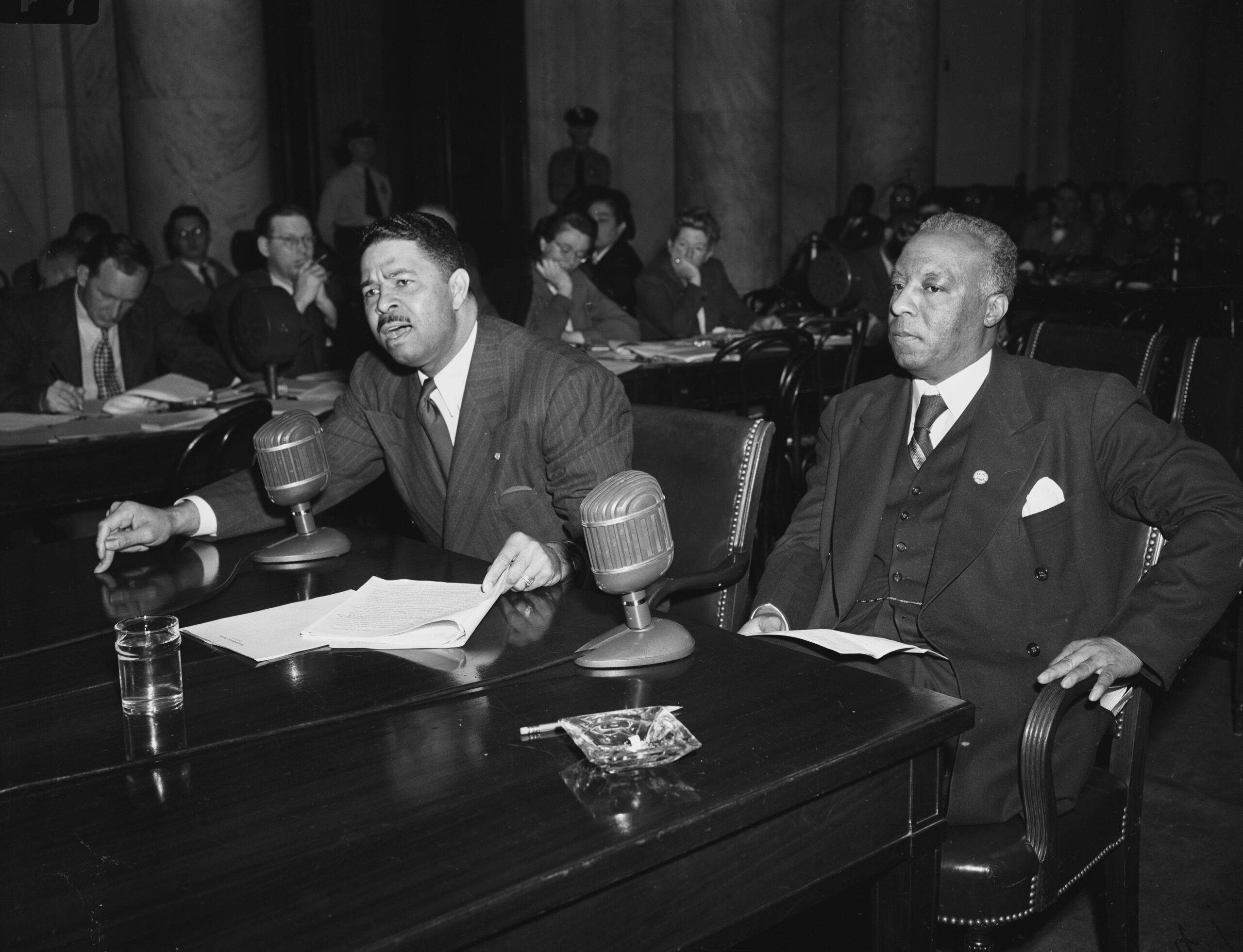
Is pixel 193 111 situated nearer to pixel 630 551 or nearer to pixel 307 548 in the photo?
pixel 307 548

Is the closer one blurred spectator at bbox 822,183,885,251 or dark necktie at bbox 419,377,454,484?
dark necktie at bbox 419,377,454,484

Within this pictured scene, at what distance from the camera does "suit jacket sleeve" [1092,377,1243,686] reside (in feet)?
5.84

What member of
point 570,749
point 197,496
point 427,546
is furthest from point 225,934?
point 197,496

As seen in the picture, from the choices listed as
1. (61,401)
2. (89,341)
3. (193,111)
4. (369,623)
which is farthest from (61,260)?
(369,623)

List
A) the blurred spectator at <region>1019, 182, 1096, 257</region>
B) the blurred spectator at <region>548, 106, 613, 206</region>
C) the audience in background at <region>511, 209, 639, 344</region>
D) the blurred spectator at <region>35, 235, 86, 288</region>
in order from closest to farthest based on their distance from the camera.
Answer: the blurred spectator at <region>35, 235, 86, 288</region>
the audience in background at <region>511, 209, 639, 344</region>
the blurred spectator at <region>548, 106, 613, 206</region>
the blurred spectator at <region>1019, 182, 1096, 257</region>

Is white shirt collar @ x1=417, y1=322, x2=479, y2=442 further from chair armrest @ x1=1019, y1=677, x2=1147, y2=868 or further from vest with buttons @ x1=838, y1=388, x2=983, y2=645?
chair armrest @ x1=1019, y1=677, x2=1147, y2=868

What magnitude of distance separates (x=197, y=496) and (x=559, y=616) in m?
0.89

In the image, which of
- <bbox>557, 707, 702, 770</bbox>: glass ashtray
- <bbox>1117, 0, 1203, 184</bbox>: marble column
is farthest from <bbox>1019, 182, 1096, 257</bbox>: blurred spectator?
<bbox>557, 707, 702, 770</bbox>: glass ashtray

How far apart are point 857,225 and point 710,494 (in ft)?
19.8

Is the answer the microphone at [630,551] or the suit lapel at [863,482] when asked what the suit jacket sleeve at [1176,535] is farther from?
the microphone at [630,551]

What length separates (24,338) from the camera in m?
4.37

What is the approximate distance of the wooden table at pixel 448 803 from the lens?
41.1 inches

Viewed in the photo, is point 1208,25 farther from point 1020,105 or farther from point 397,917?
point 397,917

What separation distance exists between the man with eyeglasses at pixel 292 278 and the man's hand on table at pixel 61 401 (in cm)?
100
